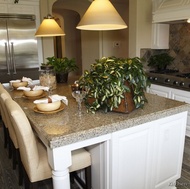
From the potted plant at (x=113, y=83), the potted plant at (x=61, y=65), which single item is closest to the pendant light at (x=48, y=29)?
the potted plant at (x=61, y=65)

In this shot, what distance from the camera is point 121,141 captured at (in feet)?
5.34

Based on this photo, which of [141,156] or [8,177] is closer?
[141,156]

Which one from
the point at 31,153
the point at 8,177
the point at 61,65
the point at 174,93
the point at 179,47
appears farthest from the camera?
the point at 179,47

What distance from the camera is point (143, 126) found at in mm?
1707

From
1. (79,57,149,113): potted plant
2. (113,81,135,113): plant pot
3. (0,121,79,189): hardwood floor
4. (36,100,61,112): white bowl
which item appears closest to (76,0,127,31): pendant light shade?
(79,57,149,113): potted plant

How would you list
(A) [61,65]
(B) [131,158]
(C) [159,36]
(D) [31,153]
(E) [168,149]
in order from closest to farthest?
(D) [31,153] → (B) [131,158] → (E) [168,149] → (A) [61,65] → (C) [159,36]

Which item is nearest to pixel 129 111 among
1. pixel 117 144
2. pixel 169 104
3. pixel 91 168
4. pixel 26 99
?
pixel 117 144

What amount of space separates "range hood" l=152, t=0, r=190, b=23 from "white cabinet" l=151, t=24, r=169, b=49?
0.28m

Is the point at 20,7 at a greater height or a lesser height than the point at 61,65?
greater

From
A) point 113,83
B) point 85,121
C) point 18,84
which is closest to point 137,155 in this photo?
point 85,121

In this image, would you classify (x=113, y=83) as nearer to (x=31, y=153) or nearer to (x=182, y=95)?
(x=31, y=153)

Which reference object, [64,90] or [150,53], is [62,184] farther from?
[150,53]

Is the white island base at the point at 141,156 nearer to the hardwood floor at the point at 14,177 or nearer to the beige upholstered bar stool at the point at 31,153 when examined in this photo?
the beige upholstered bar stool at the point at 31,153

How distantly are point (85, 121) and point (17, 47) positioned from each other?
3064 millimetres
